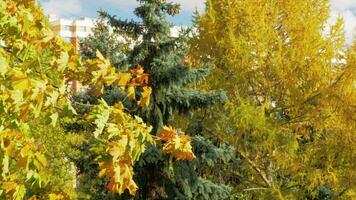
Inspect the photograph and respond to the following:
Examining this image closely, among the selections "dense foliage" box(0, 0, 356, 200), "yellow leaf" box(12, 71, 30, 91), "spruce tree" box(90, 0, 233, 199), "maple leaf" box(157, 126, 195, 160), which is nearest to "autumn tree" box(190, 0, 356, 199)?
"dense foliage" box(0, 0, 356, 200)

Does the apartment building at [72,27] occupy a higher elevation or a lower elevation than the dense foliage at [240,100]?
higher

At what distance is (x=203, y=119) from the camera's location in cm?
1417

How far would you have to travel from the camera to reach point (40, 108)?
314 centimetres

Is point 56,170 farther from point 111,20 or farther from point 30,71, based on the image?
point 30,71

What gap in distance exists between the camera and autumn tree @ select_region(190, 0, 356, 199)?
1256 centimetres

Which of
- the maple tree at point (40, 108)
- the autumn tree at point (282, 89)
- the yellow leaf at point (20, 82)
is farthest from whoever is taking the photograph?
the autumn tree at point (282, 89)

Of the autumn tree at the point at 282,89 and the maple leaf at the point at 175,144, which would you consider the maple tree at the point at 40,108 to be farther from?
the autumn tree at the point at 282,89

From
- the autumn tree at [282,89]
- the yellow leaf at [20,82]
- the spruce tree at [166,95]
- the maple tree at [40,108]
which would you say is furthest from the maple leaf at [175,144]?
the autumn tree at [282,89]

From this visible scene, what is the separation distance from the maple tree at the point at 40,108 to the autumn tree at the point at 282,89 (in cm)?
887

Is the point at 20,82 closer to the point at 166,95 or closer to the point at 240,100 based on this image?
the point at 166,95

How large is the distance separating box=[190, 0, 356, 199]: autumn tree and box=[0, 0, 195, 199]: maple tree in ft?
29.1

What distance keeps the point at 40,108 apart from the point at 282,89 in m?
11.4

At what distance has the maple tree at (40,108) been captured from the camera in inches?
127

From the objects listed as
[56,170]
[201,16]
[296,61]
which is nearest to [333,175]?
[296,61]
